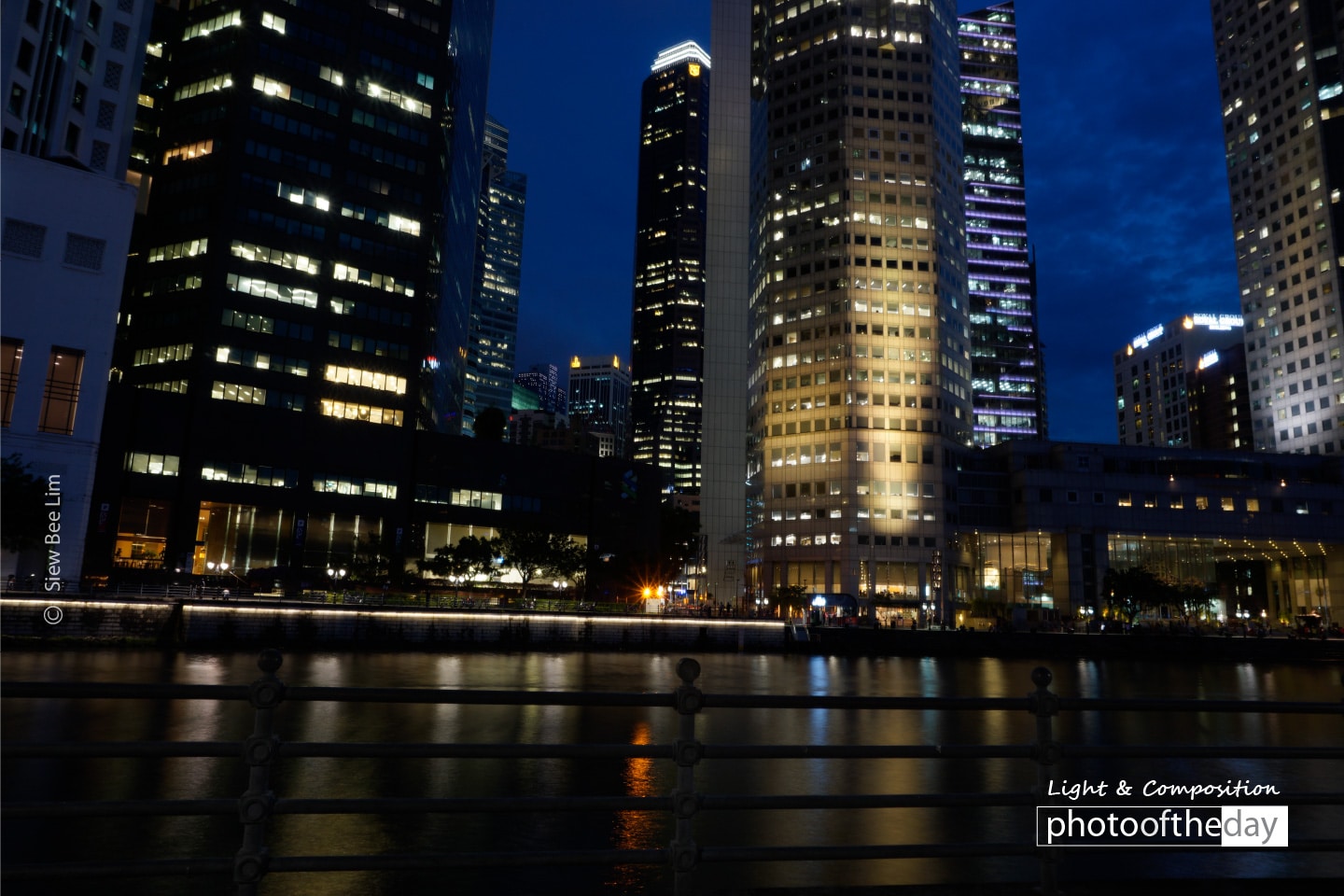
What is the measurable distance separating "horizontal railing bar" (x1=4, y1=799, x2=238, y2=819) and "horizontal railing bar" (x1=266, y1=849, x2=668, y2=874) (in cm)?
54

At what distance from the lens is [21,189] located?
5178 cm

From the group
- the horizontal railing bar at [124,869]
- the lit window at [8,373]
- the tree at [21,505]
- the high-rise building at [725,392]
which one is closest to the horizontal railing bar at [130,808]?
the horizontal railing bar at [124,869]

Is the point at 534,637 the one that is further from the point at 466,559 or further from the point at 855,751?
the point at 855,751

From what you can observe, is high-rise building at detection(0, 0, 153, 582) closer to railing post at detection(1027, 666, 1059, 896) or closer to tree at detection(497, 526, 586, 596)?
railing post at detection(1027, 666, 1059, 896)

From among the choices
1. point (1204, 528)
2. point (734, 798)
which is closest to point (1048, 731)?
point (734, 798)

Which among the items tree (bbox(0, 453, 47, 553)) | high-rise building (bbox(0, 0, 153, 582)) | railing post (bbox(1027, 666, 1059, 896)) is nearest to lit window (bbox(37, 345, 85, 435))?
high-rise building (bbox(0, 0, 153, 582))

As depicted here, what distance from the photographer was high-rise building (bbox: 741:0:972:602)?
155m

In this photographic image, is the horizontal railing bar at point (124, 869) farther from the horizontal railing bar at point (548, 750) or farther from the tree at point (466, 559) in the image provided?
the tree at point (466, 559)

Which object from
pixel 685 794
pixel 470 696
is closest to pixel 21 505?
pixel 470 696

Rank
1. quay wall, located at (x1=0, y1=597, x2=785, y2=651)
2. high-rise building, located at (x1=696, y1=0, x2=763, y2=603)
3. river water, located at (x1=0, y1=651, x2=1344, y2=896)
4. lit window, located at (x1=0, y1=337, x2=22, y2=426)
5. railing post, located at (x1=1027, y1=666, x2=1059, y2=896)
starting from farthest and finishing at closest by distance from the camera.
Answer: high-rise building, located at (x1=696, y1=0, x2=763, y2=603), quay wall, located at (x1=0, y1=597, x2=785, y2=651), lit window, located at (x1=0, y1=337, x2=22, y2=426), river water, located at (x1=0, y1=651, x2=1344, y2=896), railing post, located at (x1=1027, y1=666, x2=1059, y2=896)

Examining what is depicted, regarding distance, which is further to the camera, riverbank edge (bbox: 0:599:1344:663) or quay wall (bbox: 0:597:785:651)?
riverbank edge (bbox: 0:599:1344:663)

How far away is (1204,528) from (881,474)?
5388 centimetres

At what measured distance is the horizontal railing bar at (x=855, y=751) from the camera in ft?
21.8

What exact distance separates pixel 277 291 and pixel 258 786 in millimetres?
128323
